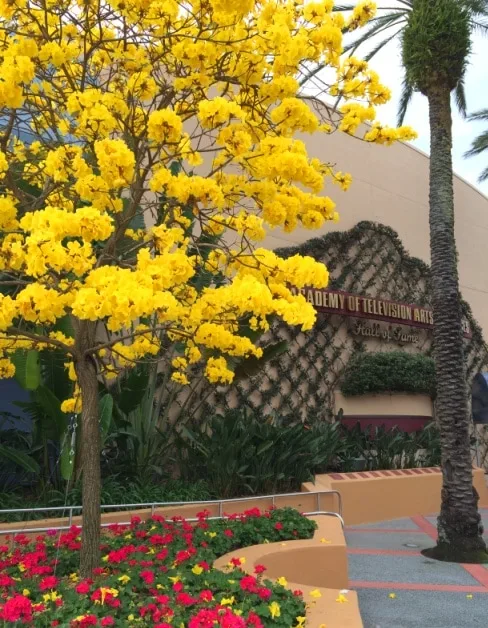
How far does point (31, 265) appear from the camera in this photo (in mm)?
2912

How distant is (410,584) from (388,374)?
6.80 m

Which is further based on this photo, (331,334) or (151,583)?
(331,334)

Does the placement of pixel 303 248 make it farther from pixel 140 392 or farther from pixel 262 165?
pixel 262 165

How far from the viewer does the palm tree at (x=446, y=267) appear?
7.09m

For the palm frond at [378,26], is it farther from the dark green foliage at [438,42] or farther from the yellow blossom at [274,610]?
the yellow blossom at [274,610]

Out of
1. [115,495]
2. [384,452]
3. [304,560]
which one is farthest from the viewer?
[384,452]

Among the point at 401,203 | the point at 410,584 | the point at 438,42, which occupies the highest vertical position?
the point at 401,203

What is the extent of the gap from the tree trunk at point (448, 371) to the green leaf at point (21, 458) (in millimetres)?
4794

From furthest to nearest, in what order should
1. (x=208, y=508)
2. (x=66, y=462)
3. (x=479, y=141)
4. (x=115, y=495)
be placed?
(x=479, y=141) < (x=208, y=508) < (x=115, y=495) < (x=66, y=462)

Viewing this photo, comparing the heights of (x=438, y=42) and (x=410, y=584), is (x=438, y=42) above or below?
above

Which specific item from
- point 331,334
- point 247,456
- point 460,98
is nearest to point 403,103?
point 460,98

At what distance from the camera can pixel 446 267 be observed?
7.68 m

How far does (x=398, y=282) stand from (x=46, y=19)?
11.2 meters

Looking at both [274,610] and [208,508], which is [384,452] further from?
[274,610]
